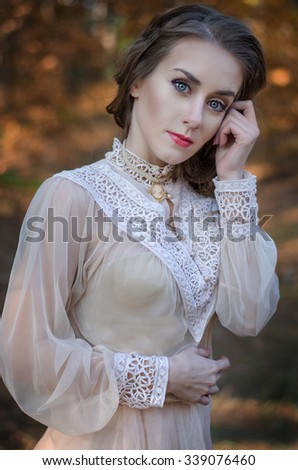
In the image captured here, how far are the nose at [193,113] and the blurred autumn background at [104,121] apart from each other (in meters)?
2.87

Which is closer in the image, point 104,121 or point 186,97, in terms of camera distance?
point 186,97

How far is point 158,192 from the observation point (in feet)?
6.08

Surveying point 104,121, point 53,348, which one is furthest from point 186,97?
point 104,121

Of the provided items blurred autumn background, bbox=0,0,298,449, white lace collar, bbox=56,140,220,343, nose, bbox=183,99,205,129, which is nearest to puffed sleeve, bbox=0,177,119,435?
white lace collar, bbox=56,140,220,343

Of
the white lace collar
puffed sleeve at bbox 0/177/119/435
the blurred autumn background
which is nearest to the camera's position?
puffed sleeve at bbox 0/177/119/435

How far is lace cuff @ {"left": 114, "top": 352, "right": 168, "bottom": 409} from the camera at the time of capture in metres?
1.66

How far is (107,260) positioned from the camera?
170 centimetres

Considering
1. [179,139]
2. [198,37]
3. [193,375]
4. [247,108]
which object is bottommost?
[193,375]

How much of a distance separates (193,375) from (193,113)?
2.20ft

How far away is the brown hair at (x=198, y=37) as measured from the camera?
1.75 m

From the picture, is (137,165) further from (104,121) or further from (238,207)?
(104,121)

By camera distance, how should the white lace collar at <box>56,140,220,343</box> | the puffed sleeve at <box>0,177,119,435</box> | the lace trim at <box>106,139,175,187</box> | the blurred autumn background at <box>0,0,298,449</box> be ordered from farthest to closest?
the blurred autumn background at <box>0,0,298,449</box> < the lace trim at <box>106,139,175,187</box> < the white lace collar at <box>56,140,220,343</box> < the puffed sleeve at <box>0,177,119,435</box>

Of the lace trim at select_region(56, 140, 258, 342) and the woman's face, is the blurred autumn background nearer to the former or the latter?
the lace trim at select_region(56, 140, 258, 342)

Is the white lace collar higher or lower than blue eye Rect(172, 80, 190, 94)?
lower
